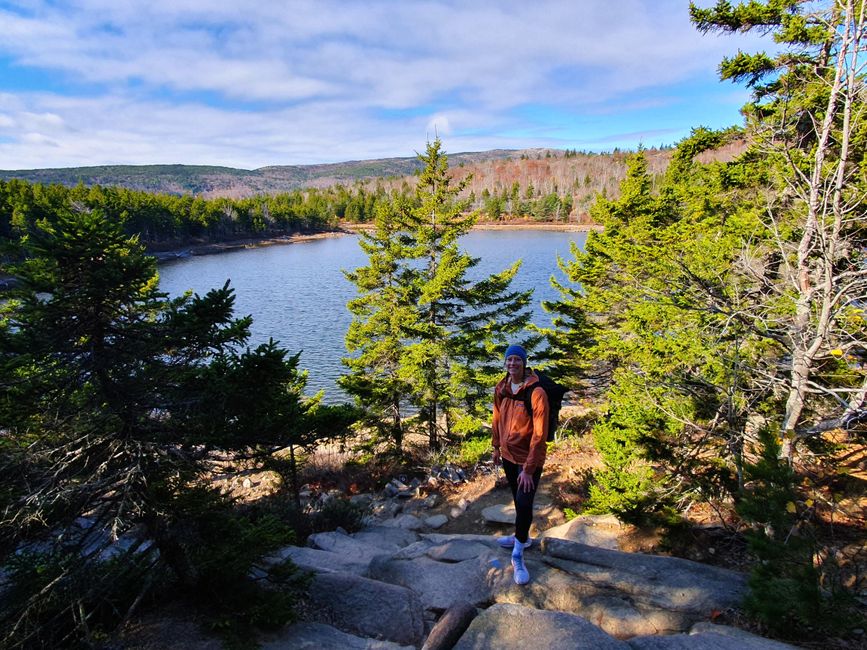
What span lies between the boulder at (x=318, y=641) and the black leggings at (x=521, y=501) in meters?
1.80

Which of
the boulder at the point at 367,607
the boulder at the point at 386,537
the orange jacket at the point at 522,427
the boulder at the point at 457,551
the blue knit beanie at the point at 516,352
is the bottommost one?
the boulder at the point at 386,537

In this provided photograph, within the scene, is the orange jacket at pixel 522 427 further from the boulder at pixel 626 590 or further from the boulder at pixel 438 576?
the boulder at pixel 438 576

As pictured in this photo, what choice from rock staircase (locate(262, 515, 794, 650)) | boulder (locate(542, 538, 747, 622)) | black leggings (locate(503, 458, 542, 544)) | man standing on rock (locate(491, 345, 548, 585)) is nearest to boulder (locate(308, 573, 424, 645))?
rock staircase (locate(262, 515, 794, 650))

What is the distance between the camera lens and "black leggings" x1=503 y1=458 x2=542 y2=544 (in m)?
5.36

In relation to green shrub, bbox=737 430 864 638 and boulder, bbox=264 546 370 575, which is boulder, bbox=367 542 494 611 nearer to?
boulder, bbox=264 546 370 575

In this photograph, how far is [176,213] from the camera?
90.5 meters

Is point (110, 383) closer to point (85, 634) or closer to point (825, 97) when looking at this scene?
point (85, 634)

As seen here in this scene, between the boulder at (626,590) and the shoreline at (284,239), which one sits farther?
the shoreline at (284,239)

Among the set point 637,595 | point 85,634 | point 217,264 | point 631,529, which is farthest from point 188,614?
point 217,264

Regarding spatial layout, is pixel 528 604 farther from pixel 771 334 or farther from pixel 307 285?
pixel 307 285

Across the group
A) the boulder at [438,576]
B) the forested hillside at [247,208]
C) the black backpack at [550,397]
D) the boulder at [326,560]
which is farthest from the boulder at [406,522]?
the forested hillside at [247,208]

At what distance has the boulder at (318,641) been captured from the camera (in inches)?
183

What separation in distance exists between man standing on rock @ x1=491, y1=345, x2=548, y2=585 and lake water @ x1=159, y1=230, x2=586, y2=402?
20.0ft

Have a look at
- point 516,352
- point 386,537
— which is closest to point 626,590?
point 516,352
